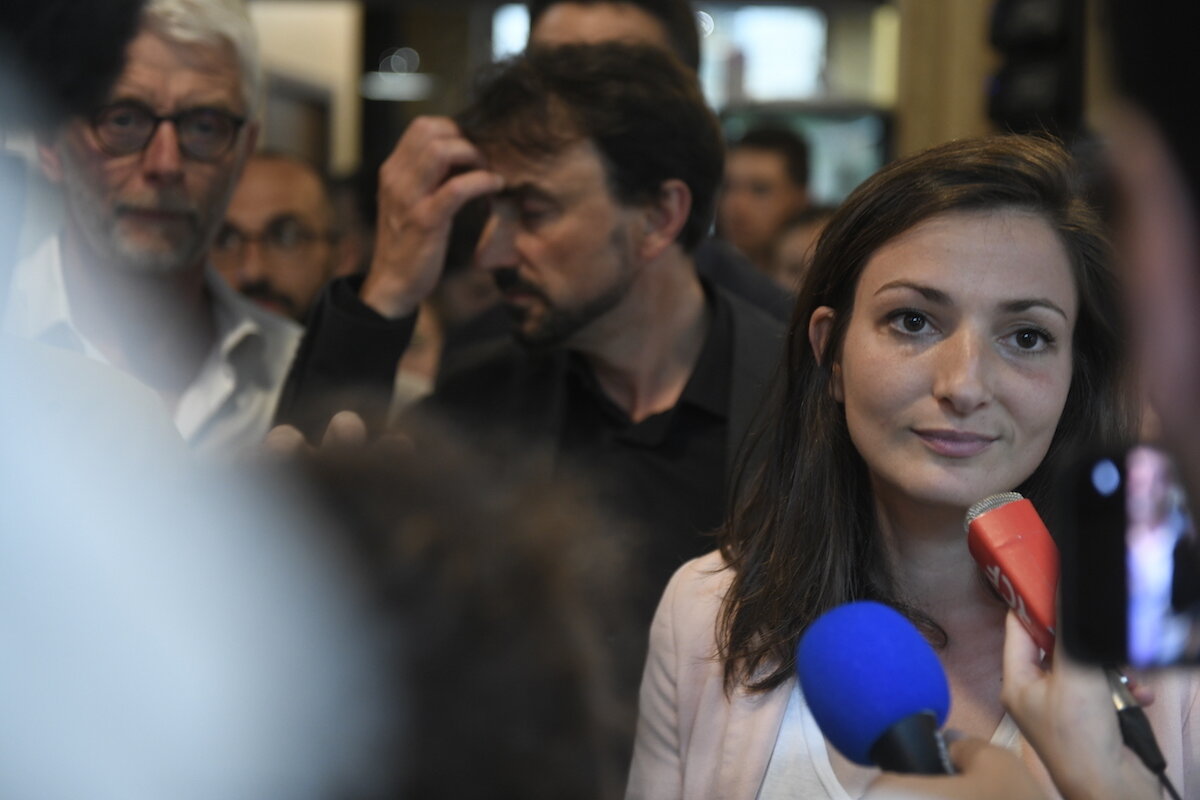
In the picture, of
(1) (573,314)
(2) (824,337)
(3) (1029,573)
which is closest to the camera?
(3) (1029,573)

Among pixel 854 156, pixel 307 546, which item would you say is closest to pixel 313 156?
pixel 854 156

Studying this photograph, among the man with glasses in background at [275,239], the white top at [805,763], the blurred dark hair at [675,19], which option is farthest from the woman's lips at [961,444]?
the man with glasses in background at [275,239]

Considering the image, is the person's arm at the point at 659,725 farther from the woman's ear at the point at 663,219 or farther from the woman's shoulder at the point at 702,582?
the woman's ear at the point at 663,219

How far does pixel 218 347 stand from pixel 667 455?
2.92ft

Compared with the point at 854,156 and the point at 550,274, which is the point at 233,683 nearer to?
the point at 550,274

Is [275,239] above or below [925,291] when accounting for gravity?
below

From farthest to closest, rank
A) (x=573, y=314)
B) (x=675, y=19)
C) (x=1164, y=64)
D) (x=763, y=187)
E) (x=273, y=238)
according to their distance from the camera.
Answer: (x=763, y=187) < (x=273, y=238) < (x=675, y=19) < (x=573, y=314) < (x=1164, y=64)

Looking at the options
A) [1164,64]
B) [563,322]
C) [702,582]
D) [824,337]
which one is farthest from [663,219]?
[1164,64]

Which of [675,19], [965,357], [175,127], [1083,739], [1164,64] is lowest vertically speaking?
[1083,739]

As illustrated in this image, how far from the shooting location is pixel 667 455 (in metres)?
2.44

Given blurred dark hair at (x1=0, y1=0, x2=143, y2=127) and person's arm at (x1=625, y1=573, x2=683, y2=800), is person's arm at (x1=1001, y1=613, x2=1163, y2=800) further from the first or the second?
blurred dark hair at (x1=0, y1=0, x2=143, y2=127)

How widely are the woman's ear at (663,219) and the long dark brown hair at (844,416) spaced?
0.75m

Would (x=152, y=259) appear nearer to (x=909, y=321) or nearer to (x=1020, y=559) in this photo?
(x=909, y=321)

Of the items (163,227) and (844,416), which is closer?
(844,416)
